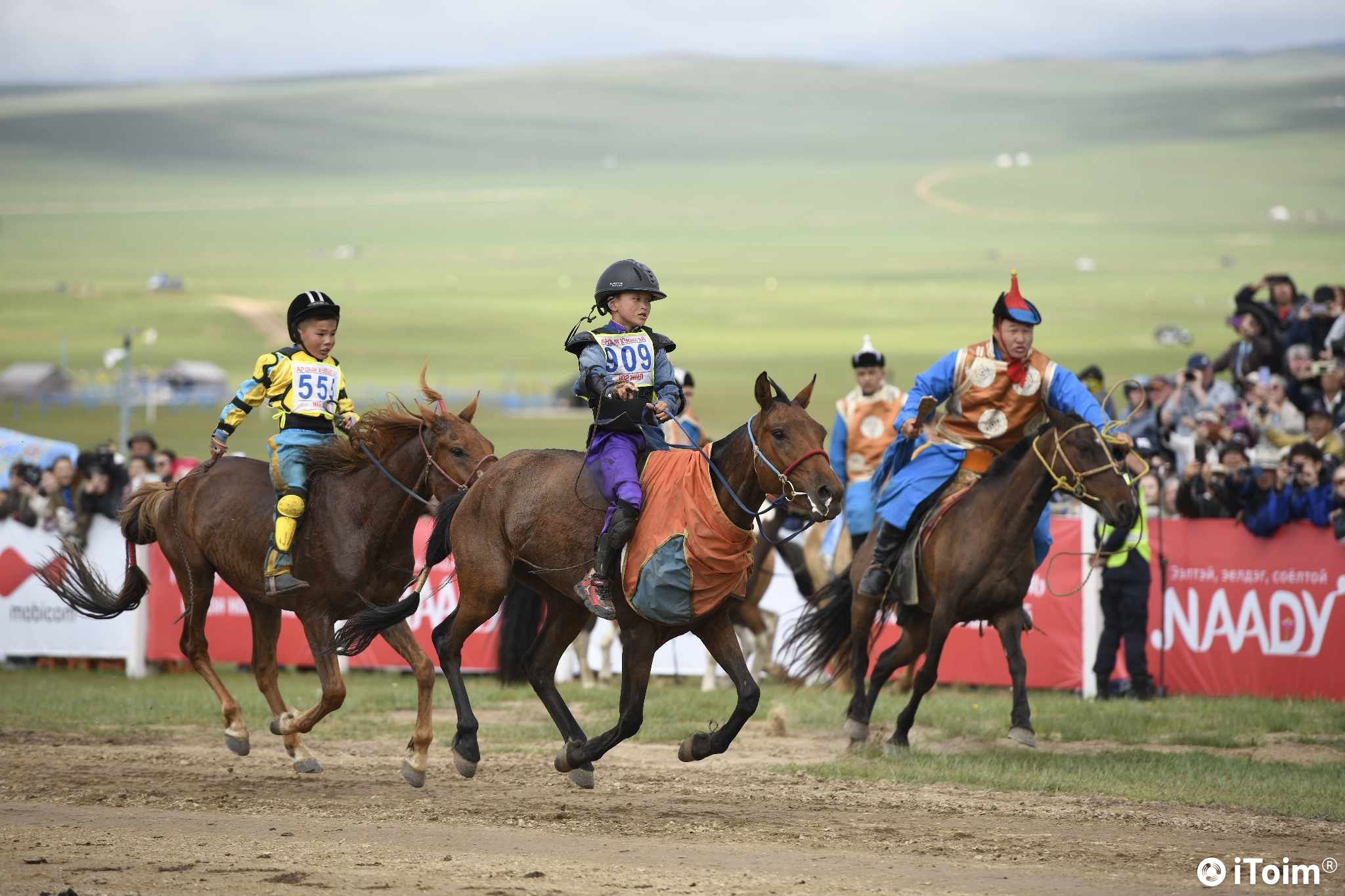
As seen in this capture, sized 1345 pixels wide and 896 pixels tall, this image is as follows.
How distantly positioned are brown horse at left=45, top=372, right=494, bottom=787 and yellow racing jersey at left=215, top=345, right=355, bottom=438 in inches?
12.5

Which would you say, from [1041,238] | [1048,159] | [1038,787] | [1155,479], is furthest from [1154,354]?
[1038,787]

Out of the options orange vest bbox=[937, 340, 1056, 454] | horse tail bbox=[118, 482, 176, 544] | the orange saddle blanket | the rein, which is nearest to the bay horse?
orange vest bbox=[937, 340, 1056, 454]

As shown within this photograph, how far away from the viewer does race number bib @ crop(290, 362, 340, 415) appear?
9805 millimetres

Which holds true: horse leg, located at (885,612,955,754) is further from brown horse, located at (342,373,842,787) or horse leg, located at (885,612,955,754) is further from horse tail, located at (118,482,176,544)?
horse tail, located at (118,482,176,544)

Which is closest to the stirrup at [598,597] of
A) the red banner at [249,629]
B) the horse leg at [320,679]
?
the horse leg at [320,679]

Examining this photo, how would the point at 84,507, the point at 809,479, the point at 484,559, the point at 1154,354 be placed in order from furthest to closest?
1. the point at 1154,354
2. the point at 84,507
3. the point at 484,559
4. the point at 809,479

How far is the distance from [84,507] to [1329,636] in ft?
37.1

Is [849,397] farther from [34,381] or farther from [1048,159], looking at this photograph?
[1048,159]

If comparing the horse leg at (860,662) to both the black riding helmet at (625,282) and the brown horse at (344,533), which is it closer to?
the brown horse at (344,533)

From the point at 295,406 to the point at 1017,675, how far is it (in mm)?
4613

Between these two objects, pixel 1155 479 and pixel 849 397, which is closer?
pixel 849 397

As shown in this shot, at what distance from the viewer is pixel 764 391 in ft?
25.5

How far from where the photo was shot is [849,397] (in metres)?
13.0

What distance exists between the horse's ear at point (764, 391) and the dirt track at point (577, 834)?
6.58 feet
